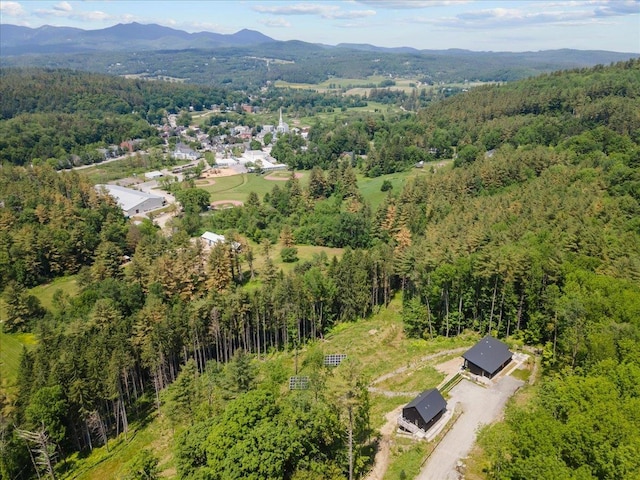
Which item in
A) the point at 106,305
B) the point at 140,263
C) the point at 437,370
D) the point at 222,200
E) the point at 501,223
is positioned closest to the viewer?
the point at 437,370

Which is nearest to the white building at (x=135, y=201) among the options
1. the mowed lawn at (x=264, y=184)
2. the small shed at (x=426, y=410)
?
the mowed lawn at (x=264, y=184)

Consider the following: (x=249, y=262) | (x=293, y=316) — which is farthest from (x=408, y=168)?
(x=293, y=316)

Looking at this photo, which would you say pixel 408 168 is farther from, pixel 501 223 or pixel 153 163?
pixel 153 163

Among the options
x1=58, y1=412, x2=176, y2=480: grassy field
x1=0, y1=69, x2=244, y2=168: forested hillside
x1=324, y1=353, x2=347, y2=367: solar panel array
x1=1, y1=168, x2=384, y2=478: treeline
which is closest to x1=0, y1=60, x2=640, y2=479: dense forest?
x1=1, y1=168, x2=384, y2=478: treeline

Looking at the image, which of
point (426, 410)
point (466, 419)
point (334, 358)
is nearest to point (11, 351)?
point (334, 358)

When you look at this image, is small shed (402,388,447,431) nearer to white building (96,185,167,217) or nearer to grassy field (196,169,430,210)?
grassy field (196,169,430,210)

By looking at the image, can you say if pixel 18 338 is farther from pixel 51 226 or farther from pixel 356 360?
pixel 356 360
